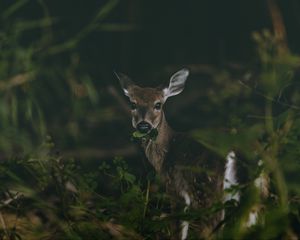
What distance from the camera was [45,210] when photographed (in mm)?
4828

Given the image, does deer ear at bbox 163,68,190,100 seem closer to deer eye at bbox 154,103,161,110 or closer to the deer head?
the deer head

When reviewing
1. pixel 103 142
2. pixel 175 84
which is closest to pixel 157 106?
pixel 175 84

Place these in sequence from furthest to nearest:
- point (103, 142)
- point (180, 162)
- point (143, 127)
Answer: point (103, 142)
point (143, 127)
point (180, 162)

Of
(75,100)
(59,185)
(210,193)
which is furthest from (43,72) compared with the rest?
(210,193)

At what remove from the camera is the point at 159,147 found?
218 inches

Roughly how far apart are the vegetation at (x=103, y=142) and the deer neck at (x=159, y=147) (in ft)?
0.25

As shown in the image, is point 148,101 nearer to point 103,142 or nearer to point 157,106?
point 157,106

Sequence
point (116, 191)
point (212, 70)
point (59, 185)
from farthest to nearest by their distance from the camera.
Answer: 1. point (212, 70)
2. point (116, 191)
3. point (59, 185)

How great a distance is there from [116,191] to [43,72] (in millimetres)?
1030

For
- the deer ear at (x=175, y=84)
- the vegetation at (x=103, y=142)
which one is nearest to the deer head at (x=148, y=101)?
the deer ear at (x=175, y=84)

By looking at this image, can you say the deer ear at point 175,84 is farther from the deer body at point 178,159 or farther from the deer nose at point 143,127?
the deer nose at point 143,127

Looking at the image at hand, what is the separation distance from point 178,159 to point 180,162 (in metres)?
0.07

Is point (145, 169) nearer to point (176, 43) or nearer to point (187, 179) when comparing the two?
point (187, 179)

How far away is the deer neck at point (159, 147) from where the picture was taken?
17.8 feet
